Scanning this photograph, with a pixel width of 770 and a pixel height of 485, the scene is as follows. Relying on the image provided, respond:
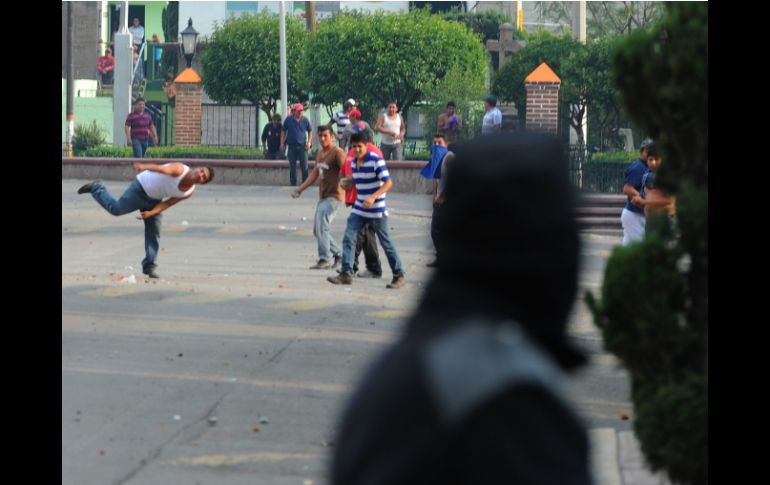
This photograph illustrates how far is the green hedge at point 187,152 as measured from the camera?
109 ft

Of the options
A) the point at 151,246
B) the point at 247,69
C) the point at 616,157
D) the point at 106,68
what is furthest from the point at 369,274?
the point at 106,68

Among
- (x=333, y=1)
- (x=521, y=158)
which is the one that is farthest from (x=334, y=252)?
(x=333, y=1)

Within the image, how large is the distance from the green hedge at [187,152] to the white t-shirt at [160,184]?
60.8 ft

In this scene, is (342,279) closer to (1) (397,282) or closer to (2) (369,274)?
(1) (397,282)

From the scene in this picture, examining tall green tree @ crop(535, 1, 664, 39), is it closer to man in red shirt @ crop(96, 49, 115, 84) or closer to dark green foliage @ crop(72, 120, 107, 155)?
dark green foliage @ crop(72, 120, 107, 155)

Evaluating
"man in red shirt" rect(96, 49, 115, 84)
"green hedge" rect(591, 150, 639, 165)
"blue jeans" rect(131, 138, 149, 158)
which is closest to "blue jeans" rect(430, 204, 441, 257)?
"green hedge" rect(591, 150, 639, 165)

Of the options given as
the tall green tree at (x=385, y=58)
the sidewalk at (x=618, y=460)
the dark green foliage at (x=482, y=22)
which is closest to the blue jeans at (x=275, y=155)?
the tall green tree at (x=385, y=58)

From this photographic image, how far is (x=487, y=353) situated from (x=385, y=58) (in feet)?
102

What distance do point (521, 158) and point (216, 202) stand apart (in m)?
23.3

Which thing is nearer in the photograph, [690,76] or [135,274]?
[690,76]

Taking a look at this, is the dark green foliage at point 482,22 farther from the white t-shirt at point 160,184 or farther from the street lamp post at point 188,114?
the white t-shirt at point 160,184
